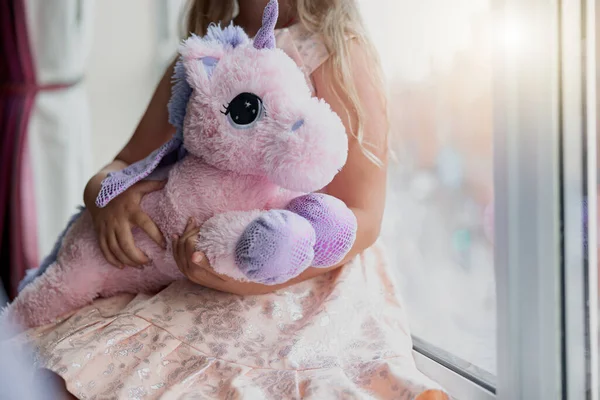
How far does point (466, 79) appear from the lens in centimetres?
108

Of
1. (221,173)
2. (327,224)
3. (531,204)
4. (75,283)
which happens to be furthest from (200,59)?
(531,204)

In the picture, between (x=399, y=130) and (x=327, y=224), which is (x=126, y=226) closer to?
(x=327, y=224)

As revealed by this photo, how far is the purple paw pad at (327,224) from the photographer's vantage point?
0.60 m

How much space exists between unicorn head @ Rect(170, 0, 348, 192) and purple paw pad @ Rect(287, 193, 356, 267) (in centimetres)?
2

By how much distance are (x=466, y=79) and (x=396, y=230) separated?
1.46 feet

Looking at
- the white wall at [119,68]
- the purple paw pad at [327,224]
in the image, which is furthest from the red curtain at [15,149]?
the purple paw pad at [327,224]

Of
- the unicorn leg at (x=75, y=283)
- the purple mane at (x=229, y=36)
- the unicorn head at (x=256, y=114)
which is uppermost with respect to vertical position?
the purple mane at (x=229, y=36)

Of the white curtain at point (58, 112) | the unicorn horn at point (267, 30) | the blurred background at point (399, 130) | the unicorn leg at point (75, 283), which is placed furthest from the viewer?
the white curtain at point (58, 112)

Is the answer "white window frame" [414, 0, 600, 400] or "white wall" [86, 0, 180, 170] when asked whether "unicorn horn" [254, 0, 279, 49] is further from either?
"white wall" [86, 0, 180, 170]

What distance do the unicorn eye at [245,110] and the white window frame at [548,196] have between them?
0.35m

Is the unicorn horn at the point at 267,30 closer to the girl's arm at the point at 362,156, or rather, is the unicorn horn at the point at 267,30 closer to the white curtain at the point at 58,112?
the girl's arm at the point at 362,156

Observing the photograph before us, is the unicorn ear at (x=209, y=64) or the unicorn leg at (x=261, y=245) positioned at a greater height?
the unicorn ear at (x=209, y=64)

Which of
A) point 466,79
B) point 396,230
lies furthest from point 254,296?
point 396,230

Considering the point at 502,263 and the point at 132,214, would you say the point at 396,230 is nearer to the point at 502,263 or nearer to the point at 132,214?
the point at 502,263
